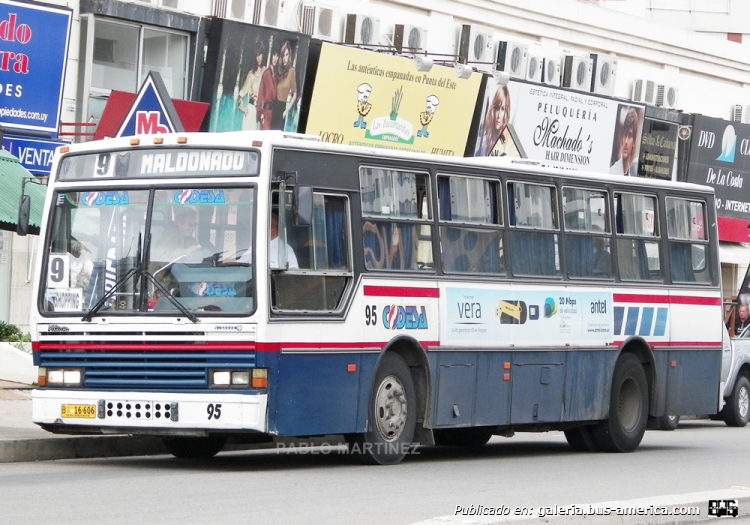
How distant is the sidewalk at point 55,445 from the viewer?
43.3 ft

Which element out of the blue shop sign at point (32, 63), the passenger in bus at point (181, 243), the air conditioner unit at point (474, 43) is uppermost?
the air conditioner unit at point (474, 43)

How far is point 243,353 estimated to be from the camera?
11914mm

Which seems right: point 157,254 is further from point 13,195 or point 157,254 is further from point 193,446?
point 13,195

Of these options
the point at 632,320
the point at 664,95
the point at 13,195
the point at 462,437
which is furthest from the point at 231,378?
the point at 664,95

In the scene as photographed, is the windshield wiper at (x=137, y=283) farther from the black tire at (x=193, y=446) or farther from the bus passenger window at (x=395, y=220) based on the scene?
the black tire at (x=193, y=446)

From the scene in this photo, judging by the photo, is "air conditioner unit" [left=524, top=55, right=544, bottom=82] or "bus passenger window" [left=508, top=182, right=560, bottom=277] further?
"air conditioner unit" [left=524, top=55, right=544, bottom=82]

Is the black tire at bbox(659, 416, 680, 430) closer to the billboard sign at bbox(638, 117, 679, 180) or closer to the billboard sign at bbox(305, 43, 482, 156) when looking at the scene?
the billboard sign at bbox(305, 43, 482, 156)

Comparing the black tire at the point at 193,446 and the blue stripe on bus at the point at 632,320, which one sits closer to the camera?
the black tire at the point at 193,446

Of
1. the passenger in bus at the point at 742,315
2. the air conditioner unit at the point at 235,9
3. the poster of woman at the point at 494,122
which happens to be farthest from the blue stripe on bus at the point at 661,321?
the poster of woman at the point at 494,122

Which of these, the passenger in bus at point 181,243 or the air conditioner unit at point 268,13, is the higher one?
the air conditioner unit at point 268,13

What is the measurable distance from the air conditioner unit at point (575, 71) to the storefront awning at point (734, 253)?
8.23 m

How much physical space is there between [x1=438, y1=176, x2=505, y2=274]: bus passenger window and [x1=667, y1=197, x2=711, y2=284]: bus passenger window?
10.6ft

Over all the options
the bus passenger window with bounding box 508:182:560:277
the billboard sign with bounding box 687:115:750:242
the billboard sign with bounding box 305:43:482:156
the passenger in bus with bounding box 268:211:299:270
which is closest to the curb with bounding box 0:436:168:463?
the passenger in bus with bounding box 268:211:299:270

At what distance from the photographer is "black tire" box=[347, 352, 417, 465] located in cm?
1307
